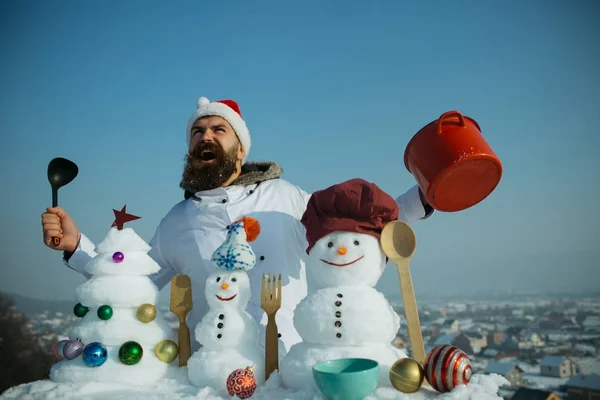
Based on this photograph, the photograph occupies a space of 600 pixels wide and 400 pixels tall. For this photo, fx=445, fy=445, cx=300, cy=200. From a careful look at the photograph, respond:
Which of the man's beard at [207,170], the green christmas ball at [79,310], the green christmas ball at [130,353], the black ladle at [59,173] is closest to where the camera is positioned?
the green christmas ball at [130,353]

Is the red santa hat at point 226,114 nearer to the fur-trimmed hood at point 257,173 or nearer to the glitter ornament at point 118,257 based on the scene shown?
the fur-trimmed hood at point 257,173

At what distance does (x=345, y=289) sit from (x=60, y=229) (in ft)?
4.41

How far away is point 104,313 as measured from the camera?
1.55m

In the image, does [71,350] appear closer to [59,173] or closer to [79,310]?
[79,310]

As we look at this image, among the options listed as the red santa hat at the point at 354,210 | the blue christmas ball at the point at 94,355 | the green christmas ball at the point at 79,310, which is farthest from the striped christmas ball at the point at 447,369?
the green christmas ball at the point at 79,310

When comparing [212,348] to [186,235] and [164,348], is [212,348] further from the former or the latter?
[186,235]

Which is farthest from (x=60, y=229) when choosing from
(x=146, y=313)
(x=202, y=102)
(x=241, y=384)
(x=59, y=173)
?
(x=241, y=384)

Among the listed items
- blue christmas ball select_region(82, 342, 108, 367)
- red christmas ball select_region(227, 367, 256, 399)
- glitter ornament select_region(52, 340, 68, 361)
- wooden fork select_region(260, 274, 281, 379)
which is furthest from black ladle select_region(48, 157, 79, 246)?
red christmas ball select_region(227, 367, 256, 399)

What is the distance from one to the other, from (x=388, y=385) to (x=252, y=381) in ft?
1.27

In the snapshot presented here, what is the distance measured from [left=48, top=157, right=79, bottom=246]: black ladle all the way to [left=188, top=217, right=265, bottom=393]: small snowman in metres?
0.82

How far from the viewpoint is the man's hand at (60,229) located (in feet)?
6.22

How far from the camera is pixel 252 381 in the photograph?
1.29 m

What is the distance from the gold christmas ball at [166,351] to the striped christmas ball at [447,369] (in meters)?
0.88

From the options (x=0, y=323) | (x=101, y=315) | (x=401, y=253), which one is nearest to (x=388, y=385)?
(x=401, y=253)
